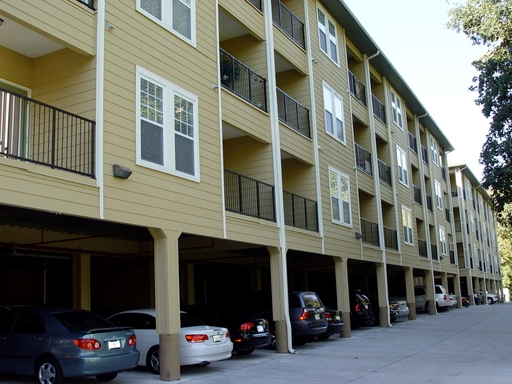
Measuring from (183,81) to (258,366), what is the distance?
22.8 feet

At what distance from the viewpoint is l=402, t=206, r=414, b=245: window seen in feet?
100.0

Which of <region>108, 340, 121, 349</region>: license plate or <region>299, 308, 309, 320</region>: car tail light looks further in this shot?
<region>299, 308, 309, 320</region>: car tail light

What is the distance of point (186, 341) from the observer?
1234 cm

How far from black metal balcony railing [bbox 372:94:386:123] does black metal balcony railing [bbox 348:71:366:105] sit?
1.31 m

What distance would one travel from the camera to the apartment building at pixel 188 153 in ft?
34.8

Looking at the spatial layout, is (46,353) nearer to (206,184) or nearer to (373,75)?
(206,184)

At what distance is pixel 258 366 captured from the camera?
14.0m

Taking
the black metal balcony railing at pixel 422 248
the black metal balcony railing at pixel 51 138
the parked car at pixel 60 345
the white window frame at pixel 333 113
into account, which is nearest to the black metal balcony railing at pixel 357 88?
the white window frame at pixel 333 113

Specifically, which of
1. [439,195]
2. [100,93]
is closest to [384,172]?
[439,195]

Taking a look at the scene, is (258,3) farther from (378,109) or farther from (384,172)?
(384,172)

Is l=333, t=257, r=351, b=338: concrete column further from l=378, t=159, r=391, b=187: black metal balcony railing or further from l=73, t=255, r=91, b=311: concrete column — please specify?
l=73, t=255, r=91, b=311: concrete column

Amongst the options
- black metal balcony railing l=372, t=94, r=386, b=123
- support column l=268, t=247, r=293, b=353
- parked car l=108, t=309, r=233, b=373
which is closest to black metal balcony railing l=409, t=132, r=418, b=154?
black metal balcony railing l=372, t=94, r=386, b=123

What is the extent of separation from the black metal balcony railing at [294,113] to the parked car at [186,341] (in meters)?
8.30

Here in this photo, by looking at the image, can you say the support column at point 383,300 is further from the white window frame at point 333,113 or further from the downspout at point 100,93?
the downspout at point 100,93
